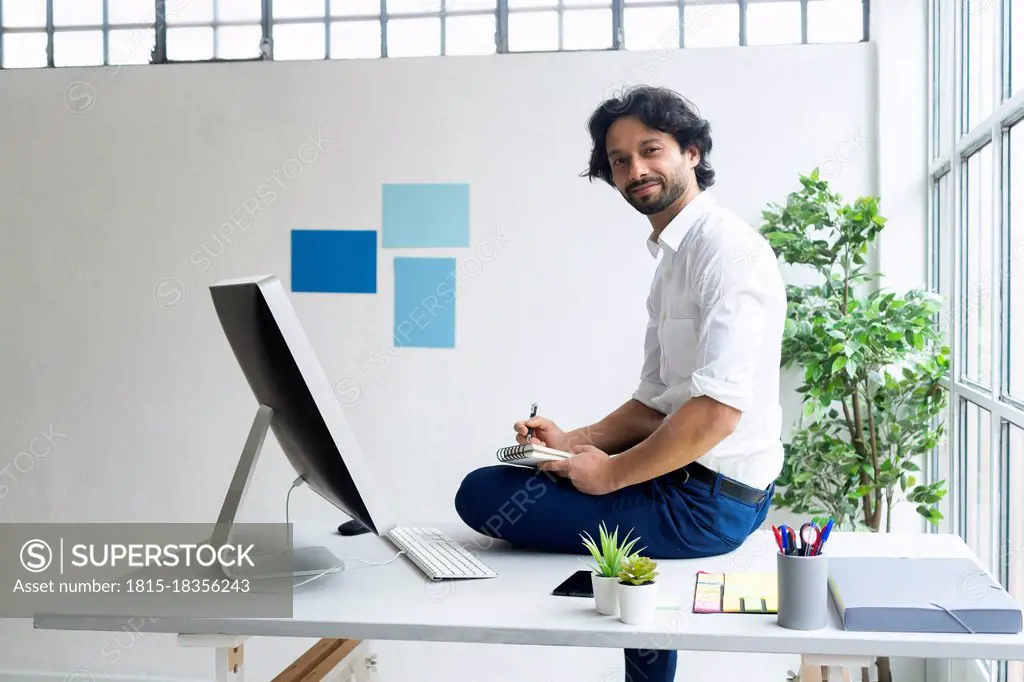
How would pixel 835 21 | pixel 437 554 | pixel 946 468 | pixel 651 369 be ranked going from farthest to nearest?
1. pixel 835 21
2. pixel 946 468
3. pixel 651 369
4. pixel 437 554

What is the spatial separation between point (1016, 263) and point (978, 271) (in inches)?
19.3

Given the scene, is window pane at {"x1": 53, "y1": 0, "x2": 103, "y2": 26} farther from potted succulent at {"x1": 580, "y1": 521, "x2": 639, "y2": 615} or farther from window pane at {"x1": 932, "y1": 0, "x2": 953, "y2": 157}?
potted succulent at {"x1": 580, "y1": 521, "x2": 639, "y2": 615}

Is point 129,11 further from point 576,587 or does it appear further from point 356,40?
point 576,587

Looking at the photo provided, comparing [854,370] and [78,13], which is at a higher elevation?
[78,13]

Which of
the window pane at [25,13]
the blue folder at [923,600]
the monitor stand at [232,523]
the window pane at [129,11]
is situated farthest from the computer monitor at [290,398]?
the window pane at [25,13]

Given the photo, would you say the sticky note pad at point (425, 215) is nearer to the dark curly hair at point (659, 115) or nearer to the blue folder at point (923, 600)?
the dark curly hair at point (659, 115)

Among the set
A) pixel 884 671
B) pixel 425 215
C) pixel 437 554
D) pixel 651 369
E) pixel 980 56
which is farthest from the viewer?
pixel 425 215

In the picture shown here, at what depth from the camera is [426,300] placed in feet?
11.1

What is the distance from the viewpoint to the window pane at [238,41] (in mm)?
3625

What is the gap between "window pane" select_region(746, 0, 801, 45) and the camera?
10.9ft

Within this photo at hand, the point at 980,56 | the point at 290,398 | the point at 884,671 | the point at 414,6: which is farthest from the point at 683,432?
the point at 414,6

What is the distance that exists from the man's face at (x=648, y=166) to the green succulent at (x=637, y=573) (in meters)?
0.90

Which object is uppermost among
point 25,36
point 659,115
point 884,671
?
point 25,36

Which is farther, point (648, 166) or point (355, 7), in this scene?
point (355, 7)
